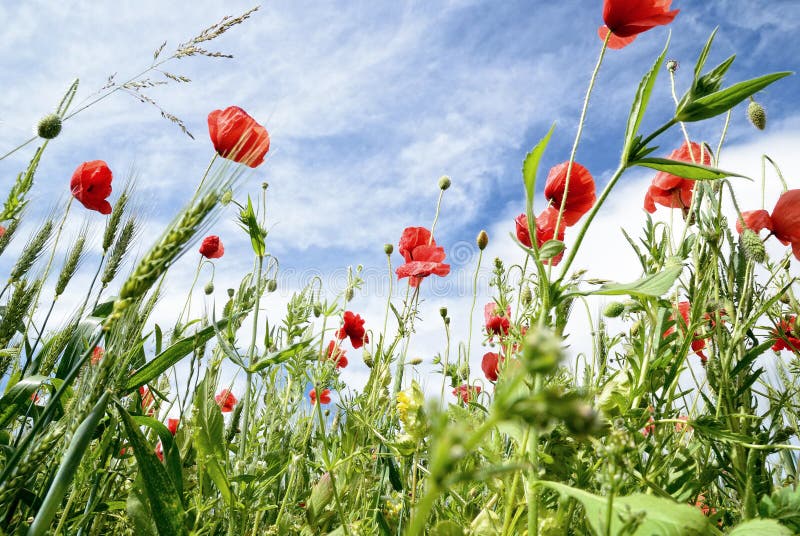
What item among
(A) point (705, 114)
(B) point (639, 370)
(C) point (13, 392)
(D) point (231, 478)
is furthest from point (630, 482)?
(C) point (13, 392)

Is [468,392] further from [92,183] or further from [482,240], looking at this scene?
[92,183]

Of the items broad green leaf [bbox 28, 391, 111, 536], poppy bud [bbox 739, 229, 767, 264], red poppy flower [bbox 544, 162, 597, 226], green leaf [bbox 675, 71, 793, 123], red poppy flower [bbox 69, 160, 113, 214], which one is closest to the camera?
broad green leaf [bbox 28, 391, 111, 536]

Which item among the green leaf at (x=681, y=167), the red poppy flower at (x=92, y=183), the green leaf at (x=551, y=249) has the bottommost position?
the green leaf at (x=551, y=249)

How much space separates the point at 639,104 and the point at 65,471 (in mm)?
950

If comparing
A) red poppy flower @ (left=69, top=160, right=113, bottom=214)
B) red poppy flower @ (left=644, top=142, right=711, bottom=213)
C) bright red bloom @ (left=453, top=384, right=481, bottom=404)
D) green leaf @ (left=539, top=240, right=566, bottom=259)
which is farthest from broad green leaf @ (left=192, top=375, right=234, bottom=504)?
red poppy flower @ (left=69, top=160, right=113, bottom=214)

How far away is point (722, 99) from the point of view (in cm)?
85

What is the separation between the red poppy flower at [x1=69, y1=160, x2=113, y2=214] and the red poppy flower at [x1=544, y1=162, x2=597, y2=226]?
1.86 metres

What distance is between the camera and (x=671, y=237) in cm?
130

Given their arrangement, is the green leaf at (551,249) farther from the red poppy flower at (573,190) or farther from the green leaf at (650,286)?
the red poppy flower at (573,190)

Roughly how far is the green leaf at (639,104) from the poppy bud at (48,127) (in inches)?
54.5

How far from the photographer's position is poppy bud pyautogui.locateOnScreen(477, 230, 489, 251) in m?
1.98

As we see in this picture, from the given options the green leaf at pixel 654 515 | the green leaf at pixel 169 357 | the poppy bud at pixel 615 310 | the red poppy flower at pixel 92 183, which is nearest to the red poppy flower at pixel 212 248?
the red poppy flower at pixel 92 183

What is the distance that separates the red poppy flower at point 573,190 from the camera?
1.29 m

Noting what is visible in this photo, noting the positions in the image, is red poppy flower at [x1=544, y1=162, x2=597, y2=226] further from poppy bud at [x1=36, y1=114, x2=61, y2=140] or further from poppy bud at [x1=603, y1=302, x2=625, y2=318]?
poppy bud at [x1=36, y1=114, x2=61, y2=140]
